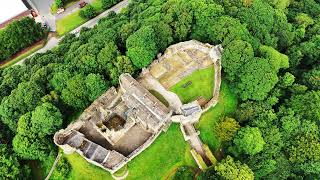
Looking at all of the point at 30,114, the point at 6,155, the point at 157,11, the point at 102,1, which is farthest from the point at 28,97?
the point at 102,1

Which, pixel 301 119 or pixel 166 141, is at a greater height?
pixel 166 141

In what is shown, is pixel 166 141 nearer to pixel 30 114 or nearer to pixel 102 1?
pixel 30 114

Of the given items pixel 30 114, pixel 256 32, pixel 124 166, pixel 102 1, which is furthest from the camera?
pixel 102 1

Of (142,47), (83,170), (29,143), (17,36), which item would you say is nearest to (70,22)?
(17,36)

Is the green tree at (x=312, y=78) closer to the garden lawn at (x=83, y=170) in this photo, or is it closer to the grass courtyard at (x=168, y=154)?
the grass courtyard at (x=168, y=154)

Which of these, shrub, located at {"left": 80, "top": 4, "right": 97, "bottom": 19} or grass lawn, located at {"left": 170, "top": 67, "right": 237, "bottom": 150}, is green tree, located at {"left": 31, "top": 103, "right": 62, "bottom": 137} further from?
shrub, located at {"left": 80, "top": 4, "right": 97, "bottom": 19}

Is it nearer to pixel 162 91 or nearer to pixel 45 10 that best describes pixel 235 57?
pixel 162 91

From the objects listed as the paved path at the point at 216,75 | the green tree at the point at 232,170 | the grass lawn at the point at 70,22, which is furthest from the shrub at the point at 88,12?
the green tree at the point at 232,170
